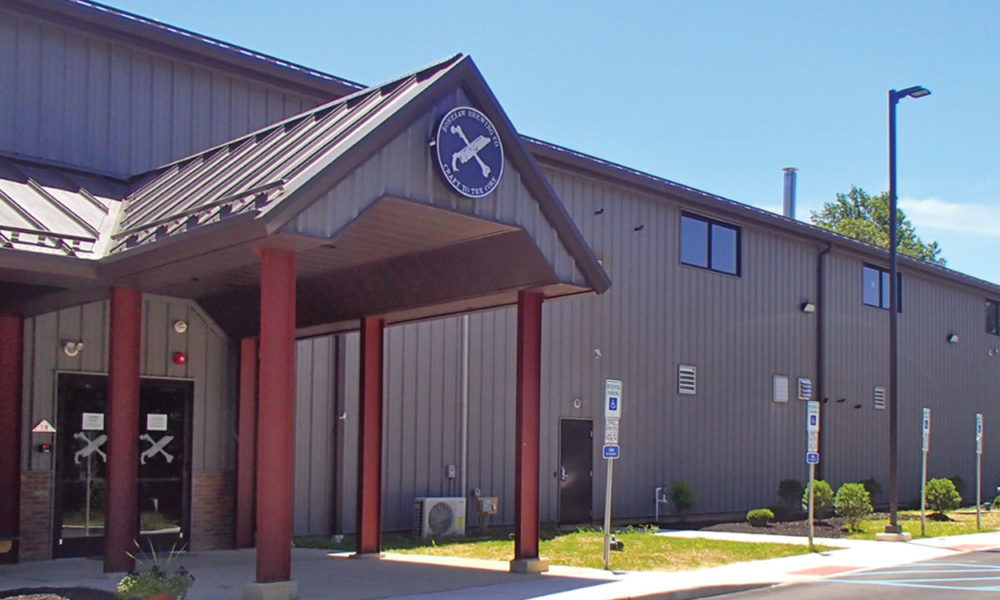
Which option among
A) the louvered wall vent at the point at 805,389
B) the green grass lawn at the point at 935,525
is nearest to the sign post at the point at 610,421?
the green grass lawn at the point at 935,525

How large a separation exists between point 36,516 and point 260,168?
613cm

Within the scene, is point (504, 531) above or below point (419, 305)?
below

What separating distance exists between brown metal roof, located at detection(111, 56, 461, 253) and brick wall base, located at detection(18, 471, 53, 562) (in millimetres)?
3888

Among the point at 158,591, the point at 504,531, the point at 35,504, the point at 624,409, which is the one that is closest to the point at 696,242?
the point at 624,409

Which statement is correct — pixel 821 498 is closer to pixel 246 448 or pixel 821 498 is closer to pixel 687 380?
pixel 687 380

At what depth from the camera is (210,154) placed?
543 inches

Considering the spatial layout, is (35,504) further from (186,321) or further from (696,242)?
(696,242)

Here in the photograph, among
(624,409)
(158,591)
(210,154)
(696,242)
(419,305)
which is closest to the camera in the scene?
(158,591)

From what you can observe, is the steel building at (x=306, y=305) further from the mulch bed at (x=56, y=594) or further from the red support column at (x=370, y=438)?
the mulch bed at (x=56, y=594)

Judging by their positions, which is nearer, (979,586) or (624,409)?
(979,586)

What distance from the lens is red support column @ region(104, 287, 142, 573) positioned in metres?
12.8

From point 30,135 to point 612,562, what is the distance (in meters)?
9.86

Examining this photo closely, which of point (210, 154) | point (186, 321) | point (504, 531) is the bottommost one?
point (504, 531)

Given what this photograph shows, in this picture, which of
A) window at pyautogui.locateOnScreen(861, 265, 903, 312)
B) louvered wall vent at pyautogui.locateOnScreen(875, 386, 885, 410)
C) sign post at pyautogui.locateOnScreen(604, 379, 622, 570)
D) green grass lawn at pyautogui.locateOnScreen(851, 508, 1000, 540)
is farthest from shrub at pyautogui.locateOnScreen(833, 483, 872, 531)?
window at pyautogui.locateOnScreen(861, 265, 903, 312)
